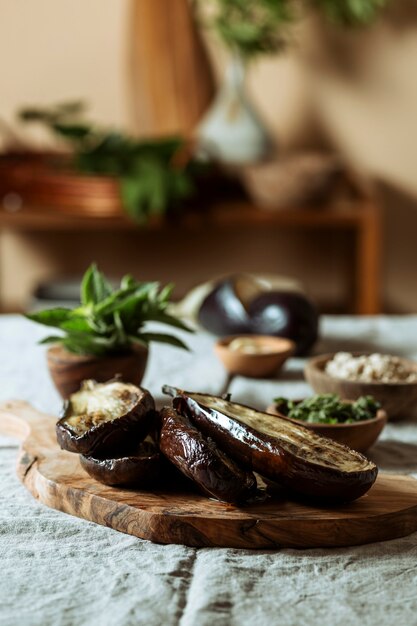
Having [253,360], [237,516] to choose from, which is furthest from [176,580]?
[253,360]

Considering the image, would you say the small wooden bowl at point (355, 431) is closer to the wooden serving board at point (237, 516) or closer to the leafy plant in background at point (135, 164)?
the wooden serving board at point (237, 516)

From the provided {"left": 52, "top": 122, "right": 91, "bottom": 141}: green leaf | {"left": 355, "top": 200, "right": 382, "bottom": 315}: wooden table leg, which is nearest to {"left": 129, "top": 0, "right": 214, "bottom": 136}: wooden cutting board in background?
{"left": 52, "top": 122, "right": 91, "bottom": 141}: green leaf

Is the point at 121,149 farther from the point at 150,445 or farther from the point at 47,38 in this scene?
the point at 150,445

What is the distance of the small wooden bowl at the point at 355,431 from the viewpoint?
1.02 metres

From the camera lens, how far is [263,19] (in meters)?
2.88

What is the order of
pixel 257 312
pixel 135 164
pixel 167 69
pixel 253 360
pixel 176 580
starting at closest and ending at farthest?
pixel 176 580, pixel 253 360, pixel 257 312, pixel 135 164, pixel 167 69

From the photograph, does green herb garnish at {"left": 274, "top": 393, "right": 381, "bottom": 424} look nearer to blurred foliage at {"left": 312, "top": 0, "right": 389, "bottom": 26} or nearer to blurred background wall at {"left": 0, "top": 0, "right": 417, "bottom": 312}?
blurred foliage at {"left": 312, "top": 0, "right": 389, "bottom": 26}

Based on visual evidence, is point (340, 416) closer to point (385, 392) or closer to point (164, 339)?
point (385, 392)

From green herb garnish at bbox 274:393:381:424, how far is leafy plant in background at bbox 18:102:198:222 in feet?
5.21

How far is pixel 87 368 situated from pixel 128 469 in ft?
1.19

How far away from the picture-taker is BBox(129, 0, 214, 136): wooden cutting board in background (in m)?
3.00

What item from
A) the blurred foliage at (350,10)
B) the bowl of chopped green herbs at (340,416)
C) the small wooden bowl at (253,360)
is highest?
the blurred foliage at (350,10)

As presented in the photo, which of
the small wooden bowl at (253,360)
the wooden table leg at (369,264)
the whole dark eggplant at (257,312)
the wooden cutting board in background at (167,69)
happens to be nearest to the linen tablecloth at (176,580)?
the small wooden bowl at (253,360)

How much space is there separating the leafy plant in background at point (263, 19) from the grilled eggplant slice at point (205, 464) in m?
2.16
